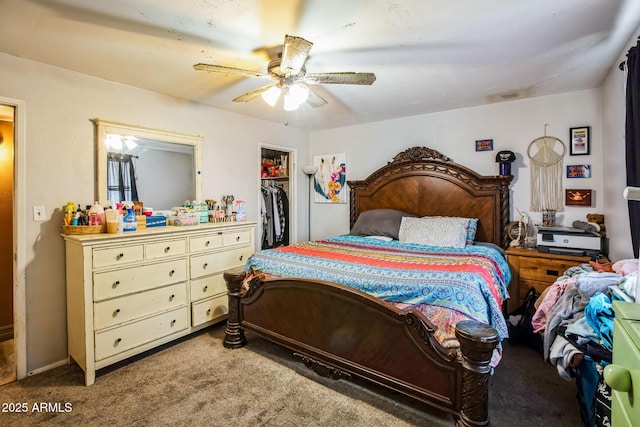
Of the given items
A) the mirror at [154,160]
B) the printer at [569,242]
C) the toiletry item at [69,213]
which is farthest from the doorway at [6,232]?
the printer at [569,242]

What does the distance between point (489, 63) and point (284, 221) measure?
328 cm

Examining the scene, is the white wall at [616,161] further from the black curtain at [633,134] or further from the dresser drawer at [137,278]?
the dresser drawer at [137,278]

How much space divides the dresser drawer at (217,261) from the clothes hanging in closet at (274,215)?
4.16 ft

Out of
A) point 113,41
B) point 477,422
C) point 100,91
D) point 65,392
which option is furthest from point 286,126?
point 477,422

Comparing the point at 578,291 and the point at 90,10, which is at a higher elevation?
the point at 90,10

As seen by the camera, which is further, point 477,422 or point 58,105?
point 58,105

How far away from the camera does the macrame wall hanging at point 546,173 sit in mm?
3086

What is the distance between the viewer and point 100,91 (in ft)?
8.59

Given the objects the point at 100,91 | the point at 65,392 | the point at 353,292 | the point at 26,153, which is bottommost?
the point at 65,392

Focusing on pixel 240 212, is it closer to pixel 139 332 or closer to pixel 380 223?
pixel 139 332

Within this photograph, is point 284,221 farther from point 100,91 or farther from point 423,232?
point 100,91

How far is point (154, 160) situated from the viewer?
3.01m

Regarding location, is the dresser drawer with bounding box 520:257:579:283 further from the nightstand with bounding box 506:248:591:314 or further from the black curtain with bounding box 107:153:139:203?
the black curtain with bounding box 107:153:139:203

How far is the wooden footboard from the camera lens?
156cm
